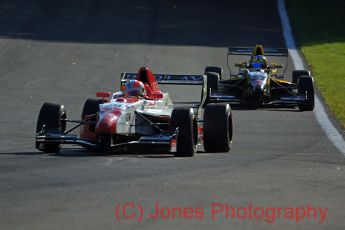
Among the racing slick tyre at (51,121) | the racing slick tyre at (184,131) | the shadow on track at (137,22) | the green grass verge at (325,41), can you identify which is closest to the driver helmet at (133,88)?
the racing slick tyre at (51,121)

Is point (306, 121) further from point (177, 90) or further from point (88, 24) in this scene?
point (88, 24)

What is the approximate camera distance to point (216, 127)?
1516 centimetres

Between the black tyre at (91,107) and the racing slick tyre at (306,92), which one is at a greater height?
the racing slick tyre at (306,92)

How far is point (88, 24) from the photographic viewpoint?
37094 mm

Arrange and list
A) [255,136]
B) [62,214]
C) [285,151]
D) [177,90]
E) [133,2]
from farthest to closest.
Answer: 1. [133,2]
2. [177,90]
3. [255,136]
4. [285,151]
5. [62,214]

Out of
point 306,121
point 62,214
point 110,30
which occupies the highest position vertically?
point 110,30

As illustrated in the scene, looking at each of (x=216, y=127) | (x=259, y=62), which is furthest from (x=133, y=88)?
(x=259, y=62)

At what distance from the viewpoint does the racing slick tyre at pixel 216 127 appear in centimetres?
1516

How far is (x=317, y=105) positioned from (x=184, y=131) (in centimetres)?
1013

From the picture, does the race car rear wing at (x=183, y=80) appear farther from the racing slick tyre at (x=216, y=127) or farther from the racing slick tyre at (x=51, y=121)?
the racing slick tyre at (x=51, y=121)

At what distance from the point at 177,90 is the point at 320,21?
522 inches

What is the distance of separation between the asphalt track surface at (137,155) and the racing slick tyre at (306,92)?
1.32 ft

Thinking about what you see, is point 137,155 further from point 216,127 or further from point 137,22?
point 137,22

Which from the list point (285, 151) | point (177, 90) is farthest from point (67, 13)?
point (285, 151)
